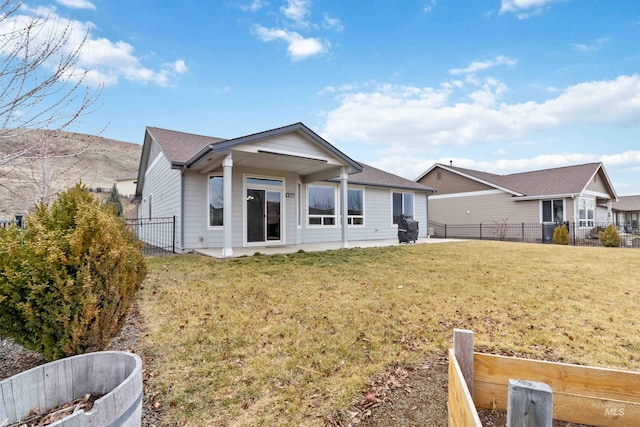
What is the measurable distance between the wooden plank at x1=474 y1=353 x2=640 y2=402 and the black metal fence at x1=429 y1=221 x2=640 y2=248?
16.8 meters

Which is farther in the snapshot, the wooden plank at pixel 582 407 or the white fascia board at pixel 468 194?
the white fascia board at pixel 468 194

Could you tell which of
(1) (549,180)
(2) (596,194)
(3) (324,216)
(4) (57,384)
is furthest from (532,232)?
(4) (57,384)

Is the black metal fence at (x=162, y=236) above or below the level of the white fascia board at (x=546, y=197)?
below

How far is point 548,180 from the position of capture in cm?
1914

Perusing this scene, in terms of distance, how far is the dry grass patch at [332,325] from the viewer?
2.39 m

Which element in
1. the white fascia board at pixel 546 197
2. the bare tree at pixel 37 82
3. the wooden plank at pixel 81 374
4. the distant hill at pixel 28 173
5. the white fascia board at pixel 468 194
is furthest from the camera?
the white fascia board at pixel 468 194

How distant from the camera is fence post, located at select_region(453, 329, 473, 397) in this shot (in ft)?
6.26

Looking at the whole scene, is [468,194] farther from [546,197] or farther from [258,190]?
[258,190]

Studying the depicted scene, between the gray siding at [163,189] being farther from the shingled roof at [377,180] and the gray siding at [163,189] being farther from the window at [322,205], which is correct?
the shingled roof at [377,180]

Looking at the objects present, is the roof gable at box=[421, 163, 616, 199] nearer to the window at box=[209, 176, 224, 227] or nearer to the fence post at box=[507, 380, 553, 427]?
the window at box=[209, 176, 224, 227]

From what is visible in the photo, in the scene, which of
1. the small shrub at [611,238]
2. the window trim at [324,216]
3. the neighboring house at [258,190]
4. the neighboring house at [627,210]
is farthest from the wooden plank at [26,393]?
the neighboring house at [627,210]

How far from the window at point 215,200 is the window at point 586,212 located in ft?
63.6

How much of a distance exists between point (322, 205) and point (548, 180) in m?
15.7

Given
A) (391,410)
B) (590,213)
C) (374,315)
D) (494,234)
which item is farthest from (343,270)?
(590,213)
